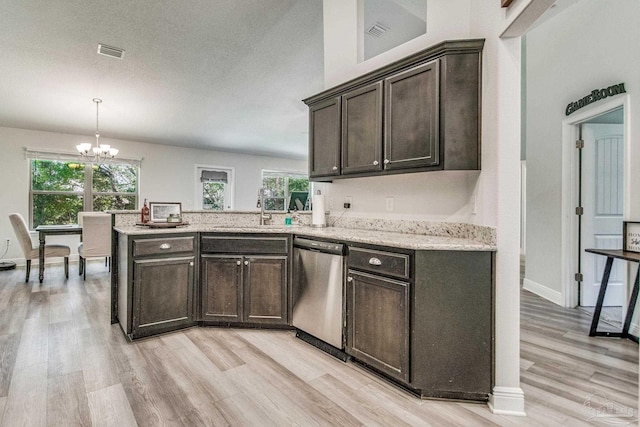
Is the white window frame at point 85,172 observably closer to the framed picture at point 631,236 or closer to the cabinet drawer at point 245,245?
the cabinet drawer at point 245,245

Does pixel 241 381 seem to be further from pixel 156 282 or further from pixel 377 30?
pixel 377 30

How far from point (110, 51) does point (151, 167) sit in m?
4.36

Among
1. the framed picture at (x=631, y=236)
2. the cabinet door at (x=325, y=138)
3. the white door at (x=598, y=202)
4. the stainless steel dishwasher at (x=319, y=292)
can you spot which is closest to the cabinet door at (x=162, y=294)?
the stainless steel dishwasher at (x=319, y=292)

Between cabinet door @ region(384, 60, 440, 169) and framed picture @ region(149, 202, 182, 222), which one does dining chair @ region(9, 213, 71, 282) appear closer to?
framed picture @ region(149, 202, 182, 222)

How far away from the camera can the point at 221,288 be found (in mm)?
2744

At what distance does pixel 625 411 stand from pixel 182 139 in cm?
738

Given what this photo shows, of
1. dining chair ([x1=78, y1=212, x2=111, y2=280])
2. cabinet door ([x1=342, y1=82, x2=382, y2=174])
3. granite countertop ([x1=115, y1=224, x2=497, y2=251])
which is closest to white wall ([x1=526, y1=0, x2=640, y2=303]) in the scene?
granite countertop ([x1=115, y1=224, x2=497, y2=251])

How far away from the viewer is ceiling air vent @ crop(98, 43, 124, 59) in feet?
10.0

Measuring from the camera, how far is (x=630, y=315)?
2637 millimetres

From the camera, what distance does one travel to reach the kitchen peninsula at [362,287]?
5.72 ft

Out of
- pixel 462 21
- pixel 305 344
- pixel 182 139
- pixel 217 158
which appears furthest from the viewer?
pixel 217 158

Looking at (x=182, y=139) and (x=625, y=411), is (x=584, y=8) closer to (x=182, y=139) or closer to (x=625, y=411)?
(x=625, y=411)

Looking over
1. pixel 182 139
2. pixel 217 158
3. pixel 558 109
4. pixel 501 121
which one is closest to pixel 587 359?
pixel 501 121

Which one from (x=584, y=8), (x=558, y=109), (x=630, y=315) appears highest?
(x=584, y=8)
